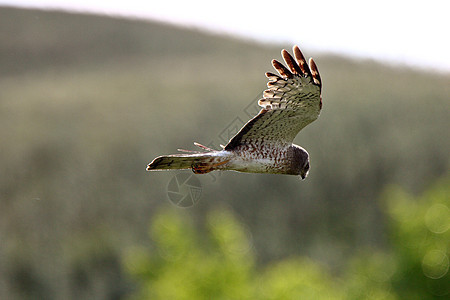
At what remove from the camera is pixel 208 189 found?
1171 inches

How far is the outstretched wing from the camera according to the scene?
130 inches

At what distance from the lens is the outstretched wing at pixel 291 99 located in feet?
10.8

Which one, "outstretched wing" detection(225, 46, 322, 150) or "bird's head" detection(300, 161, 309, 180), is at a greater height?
"outstretched wing" detection(225, 46, 322, 150)

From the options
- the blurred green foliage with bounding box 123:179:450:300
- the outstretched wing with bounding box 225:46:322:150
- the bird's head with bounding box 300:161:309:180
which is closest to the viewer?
the bird's head with bounding box 300:161:309:180

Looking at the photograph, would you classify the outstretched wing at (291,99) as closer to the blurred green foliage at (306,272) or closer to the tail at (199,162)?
the tail at (199,162)

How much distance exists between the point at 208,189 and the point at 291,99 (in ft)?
86.7

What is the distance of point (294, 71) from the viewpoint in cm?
347

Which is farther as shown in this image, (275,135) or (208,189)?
(208,189)

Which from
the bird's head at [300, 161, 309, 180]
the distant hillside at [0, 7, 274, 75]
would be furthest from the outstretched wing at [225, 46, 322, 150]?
the distant hillside at [0, 7, 274, 75]

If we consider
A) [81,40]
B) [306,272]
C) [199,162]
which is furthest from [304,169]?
[81,40]

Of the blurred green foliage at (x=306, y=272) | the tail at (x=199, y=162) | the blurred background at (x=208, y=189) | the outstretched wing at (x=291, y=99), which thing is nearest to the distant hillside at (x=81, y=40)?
the blurred background at (x=208, y=189)

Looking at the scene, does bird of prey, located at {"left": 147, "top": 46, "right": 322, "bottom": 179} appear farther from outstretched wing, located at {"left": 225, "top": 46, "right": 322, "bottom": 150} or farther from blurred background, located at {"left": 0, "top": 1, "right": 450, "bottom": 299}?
blurred background, located at {"left": 0, "top": 1, "right": 450, "bottom": 299}

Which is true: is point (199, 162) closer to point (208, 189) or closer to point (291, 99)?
point (291, 99)

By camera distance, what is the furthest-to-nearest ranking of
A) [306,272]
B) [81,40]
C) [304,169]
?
[81,40] < [306,272] < [304,169]
